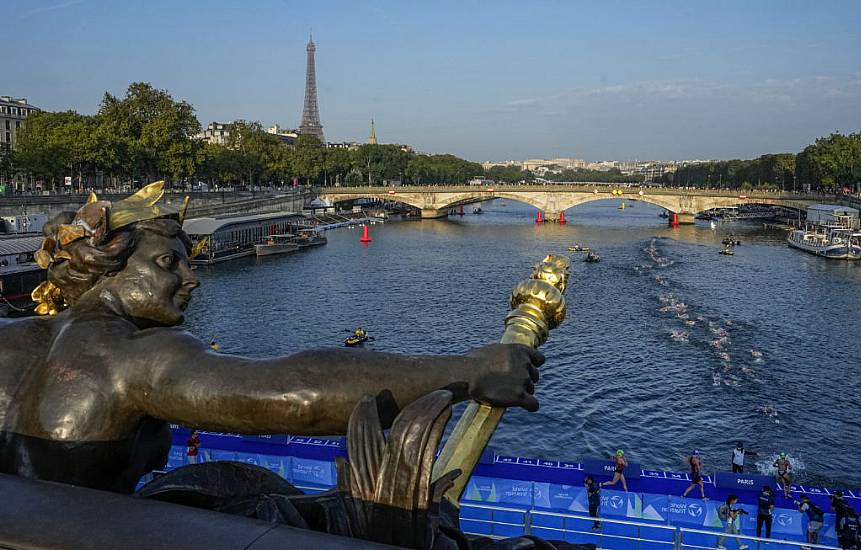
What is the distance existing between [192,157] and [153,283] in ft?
214

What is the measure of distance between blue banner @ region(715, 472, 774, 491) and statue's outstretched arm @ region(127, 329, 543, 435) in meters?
11.9

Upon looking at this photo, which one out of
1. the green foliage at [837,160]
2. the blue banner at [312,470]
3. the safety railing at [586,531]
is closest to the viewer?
the safety railing at [586,531]

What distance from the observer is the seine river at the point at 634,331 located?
66.1ft

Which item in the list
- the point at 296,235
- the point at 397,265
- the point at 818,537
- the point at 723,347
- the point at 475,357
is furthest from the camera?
the point at 296,235

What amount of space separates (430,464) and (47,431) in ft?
4.30

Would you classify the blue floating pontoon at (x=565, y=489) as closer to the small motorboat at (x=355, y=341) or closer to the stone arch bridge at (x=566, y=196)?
the small motorboat at (x=355, y=341)

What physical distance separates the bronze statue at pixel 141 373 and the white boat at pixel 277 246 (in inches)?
2019

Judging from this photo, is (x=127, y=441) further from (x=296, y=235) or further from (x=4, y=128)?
(x=4, y=128)

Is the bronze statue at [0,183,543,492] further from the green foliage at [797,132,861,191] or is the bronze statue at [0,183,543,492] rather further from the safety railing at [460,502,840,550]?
the green foliage at [797,132,861,191]

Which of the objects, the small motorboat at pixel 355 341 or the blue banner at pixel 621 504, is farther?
the small motorboat at pixel 355 341

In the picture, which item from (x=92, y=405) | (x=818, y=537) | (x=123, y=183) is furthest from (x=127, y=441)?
(x=123, y=183)

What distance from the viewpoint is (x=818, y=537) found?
38.0 ft

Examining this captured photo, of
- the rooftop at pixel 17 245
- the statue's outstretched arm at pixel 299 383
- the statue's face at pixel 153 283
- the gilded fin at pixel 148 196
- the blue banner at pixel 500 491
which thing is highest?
the gilded fin at pixel 148 196

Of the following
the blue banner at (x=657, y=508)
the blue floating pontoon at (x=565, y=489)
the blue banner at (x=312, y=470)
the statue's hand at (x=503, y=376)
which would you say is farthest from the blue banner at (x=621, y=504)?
the statue's hand at (x=503, y=376)
